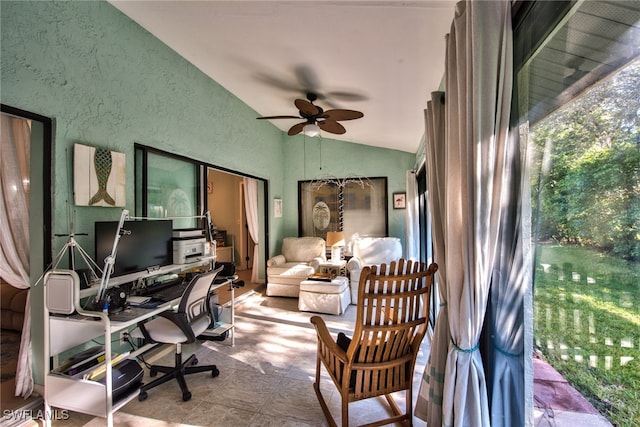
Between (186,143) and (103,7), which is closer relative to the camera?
(103,7)

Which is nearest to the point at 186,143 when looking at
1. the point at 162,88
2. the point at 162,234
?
the point at 162,88

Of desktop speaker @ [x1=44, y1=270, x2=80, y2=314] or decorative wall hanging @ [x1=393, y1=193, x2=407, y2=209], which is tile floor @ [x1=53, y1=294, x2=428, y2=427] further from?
decorative wall hanging @ [x1=393, y1=193, x2=407, y2=209]

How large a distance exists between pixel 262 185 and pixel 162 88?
2674 millimetres

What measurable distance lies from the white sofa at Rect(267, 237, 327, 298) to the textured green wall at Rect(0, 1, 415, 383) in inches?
76.1

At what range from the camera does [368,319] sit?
1.54 metres

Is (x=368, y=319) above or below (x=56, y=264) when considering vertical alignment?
below

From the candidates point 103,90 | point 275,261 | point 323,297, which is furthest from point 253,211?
point 103,90

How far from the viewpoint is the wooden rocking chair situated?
1500 mm

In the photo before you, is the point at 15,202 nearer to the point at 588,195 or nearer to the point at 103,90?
the point at 103,90

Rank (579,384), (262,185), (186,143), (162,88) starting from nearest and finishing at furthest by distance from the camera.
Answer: (579,384)
(162,88)
(186,143)
(262,185)

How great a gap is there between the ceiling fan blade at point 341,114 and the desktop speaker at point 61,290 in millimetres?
2571

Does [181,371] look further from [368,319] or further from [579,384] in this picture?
[579,384]

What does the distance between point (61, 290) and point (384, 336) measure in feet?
6.75

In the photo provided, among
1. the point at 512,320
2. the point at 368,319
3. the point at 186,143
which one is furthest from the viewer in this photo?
the point at 186,143
